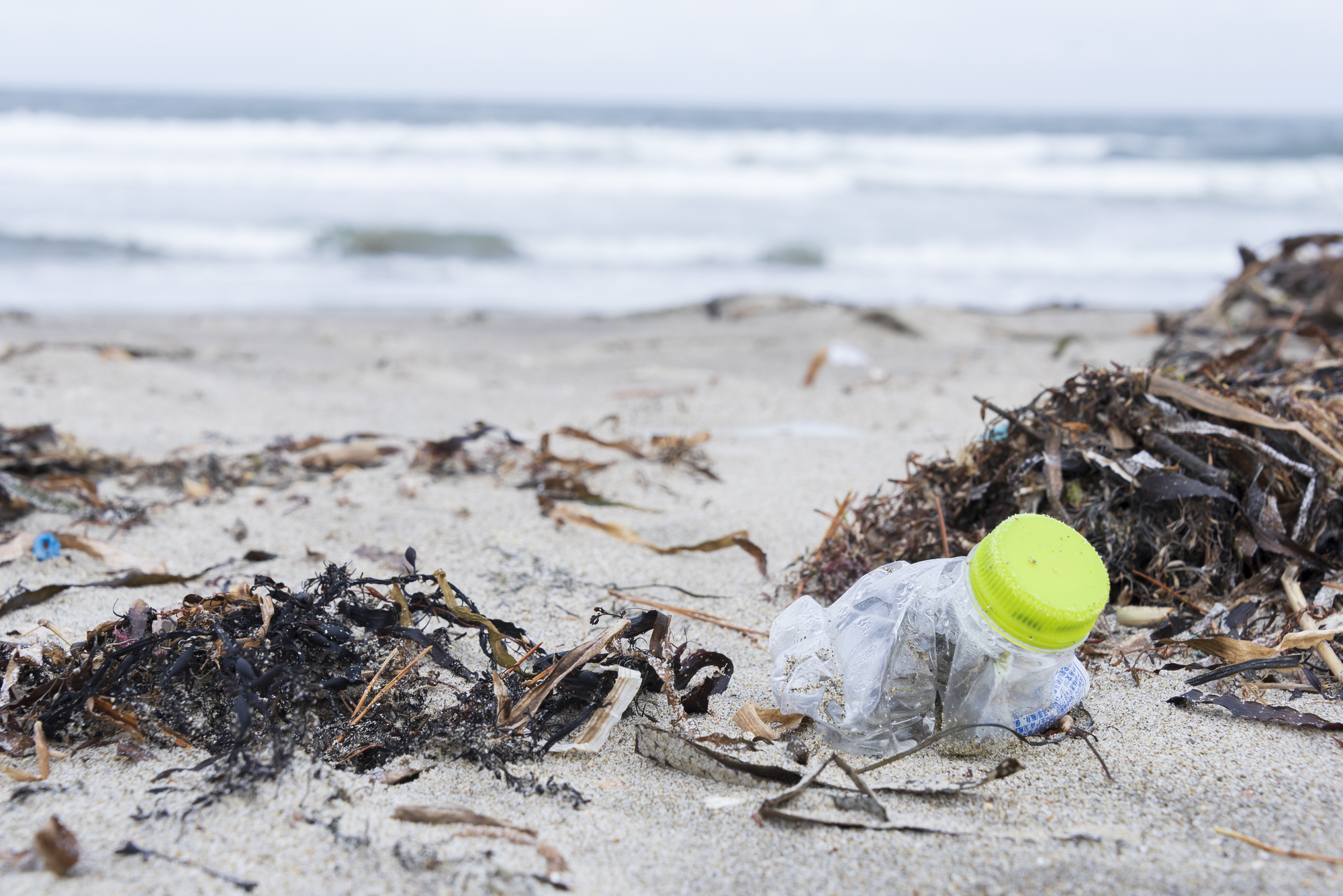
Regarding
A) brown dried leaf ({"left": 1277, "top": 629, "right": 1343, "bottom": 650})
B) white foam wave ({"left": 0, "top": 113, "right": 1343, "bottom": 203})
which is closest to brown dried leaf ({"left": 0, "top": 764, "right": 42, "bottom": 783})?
brown dried leaf ({"left": 1277, "top": 629, "right": 1343, "bottom": 650})

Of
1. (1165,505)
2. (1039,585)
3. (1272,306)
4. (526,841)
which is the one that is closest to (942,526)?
(1165,505)

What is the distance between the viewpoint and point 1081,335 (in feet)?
17.4

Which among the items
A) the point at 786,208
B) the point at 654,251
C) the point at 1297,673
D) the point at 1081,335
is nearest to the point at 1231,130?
the point at 786,208

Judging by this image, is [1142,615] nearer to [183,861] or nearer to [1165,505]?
[1165,505]

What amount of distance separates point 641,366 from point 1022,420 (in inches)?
125

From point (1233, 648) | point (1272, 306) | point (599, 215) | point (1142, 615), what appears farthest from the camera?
point (599, 215)

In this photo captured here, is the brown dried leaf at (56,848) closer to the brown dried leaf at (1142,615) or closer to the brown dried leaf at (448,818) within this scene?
the brown dried leaf at (448,818)

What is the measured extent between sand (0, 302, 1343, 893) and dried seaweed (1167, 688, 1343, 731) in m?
0.02

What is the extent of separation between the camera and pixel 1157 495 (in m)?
1.65

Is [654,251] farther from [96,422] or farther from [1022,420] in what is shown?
[1022,420]

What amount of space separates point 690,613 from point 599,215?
12089 mm

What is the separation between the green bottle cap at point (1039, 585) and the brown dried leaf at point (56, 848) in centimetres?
114

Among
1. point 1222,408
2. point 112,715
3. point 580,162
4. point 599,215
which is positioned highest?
Answer: point 580,162

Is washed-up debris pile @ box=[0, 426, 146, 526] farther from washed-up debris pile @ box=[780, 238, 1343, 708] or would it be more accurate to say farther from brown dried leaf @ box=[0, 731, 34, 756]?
washed-up debris pile @ box=[780, 238, 1343, 708]
